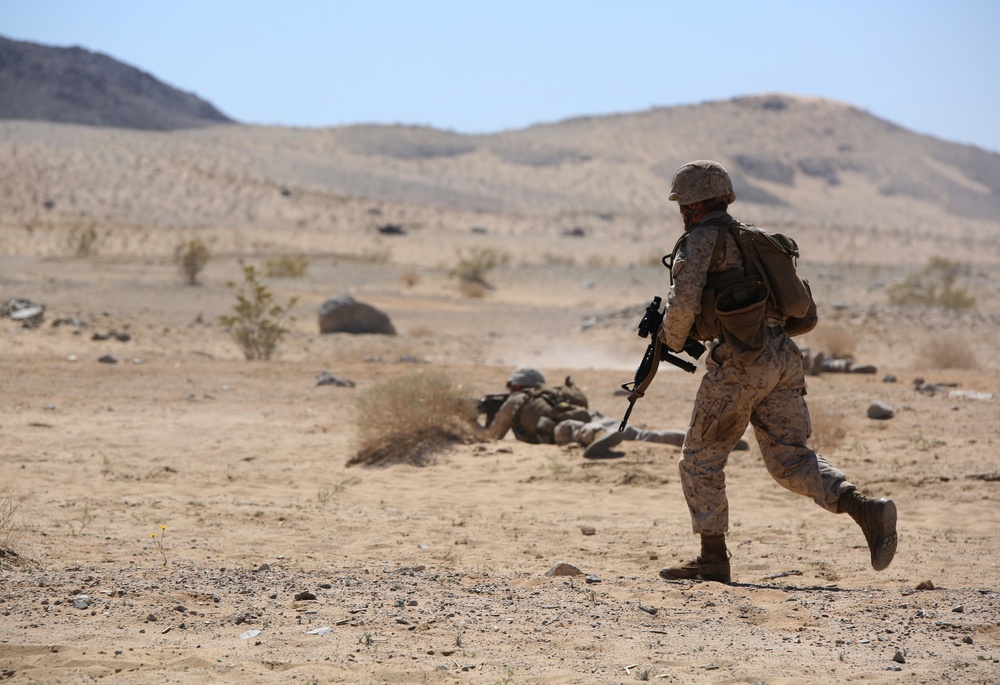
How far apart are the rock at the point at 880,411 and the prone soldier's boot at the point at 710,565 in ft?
17.5

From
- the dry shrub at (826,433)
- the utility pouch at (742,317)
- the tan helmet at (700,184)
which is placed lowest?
the dry shrub at (826,433)

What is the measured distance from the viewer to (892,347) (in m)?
16.0

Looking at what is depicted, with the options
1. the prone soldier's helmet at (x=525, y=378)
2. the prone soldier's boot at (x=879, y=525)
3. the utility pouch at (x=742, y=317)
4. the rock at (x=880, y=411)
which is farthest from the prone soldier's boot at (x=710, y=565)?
the rock at (x=880, y=411)

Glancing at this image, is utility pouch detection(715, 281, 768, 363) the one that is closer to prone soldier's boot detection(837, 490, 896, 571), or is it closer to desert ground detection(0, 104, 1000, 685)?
prone soldier's boot detection(837, 490, 896, 571)

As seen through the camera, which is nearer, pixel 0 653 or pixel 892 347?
pixel 0 653

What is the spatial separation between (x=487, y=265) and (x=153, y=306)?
35.0 feet

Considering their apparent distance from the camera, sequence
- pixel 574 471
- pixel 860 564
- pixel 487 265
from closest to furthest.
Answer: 1. pixel 860 564
2. pixel 574 471
3. pixel 487 265

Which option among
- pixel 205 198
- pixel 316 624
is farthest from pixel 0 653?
pixel 205 198

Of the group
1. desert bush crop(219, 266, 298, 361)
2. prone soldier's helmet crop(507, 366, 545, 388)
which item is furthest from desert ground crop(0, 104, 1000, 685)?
desert bush crop(219, 266, 298, 361)

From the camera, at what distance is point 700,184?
4668 millimetres

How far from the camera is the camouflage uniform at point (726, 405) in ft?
14.9

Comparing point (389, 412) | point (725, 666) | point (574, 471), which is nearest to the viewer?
point (725, 666)

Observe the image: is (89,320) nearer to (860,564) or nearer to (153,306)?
(153,306)

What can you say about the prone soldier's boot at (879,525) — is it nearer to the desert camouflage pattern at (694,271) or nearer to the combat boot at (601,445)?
the desert camouflage pattern at (694,271)
